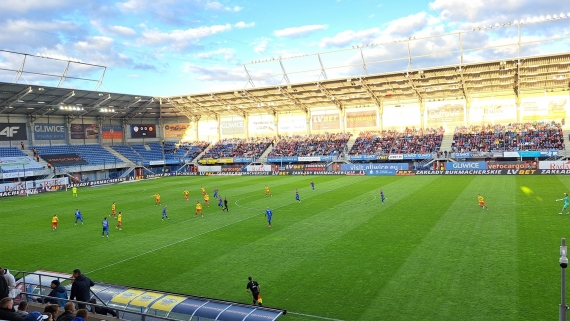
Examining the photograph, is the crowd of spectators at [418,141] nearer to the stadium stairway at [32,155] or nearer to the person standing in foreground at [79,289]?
the stadium stairway at [32,155]

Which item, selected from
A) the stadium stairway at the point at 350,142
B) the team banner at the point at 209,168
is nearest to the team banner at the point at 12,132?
the team banner at the point at 209,168

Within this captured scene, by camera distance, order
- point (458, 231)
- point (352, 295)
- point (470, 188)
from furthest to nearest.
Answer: point (470, 188) < point (458, 231) < point (352, 295)

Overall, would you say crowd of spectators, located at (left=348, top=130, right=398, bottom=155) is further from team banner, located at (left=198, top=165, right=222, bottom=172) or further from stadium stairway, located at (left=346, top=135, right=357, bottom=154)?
team banner, located at (left=198, top=165, right=222, bottom=172)

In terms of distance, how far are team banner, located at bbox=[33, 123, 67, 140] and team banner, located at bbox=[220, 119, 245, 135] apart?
28744mm

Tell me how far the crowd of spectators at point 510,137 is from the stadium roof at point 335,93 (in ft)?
17.9

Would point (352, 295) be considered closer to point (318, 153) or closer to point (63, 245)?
point (63, 245)

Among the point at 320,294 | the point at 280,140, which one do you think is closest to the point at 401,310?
the point at 320,294

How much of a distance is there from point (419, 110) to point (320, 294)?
191 ft

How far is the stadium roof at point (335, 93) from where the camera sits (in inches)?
2073

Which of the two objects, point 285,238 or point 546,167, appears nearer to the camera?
point 285,238

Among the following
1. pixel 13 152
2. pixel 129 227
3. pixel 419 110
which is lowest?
pixel 129 227

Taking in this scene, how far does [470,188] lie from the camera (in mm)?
37781

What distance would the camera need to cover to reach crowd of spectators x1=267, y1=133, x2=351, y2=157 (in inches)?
2667

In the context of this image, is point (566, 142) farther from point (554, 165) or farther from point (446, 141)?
point (446, 141)
